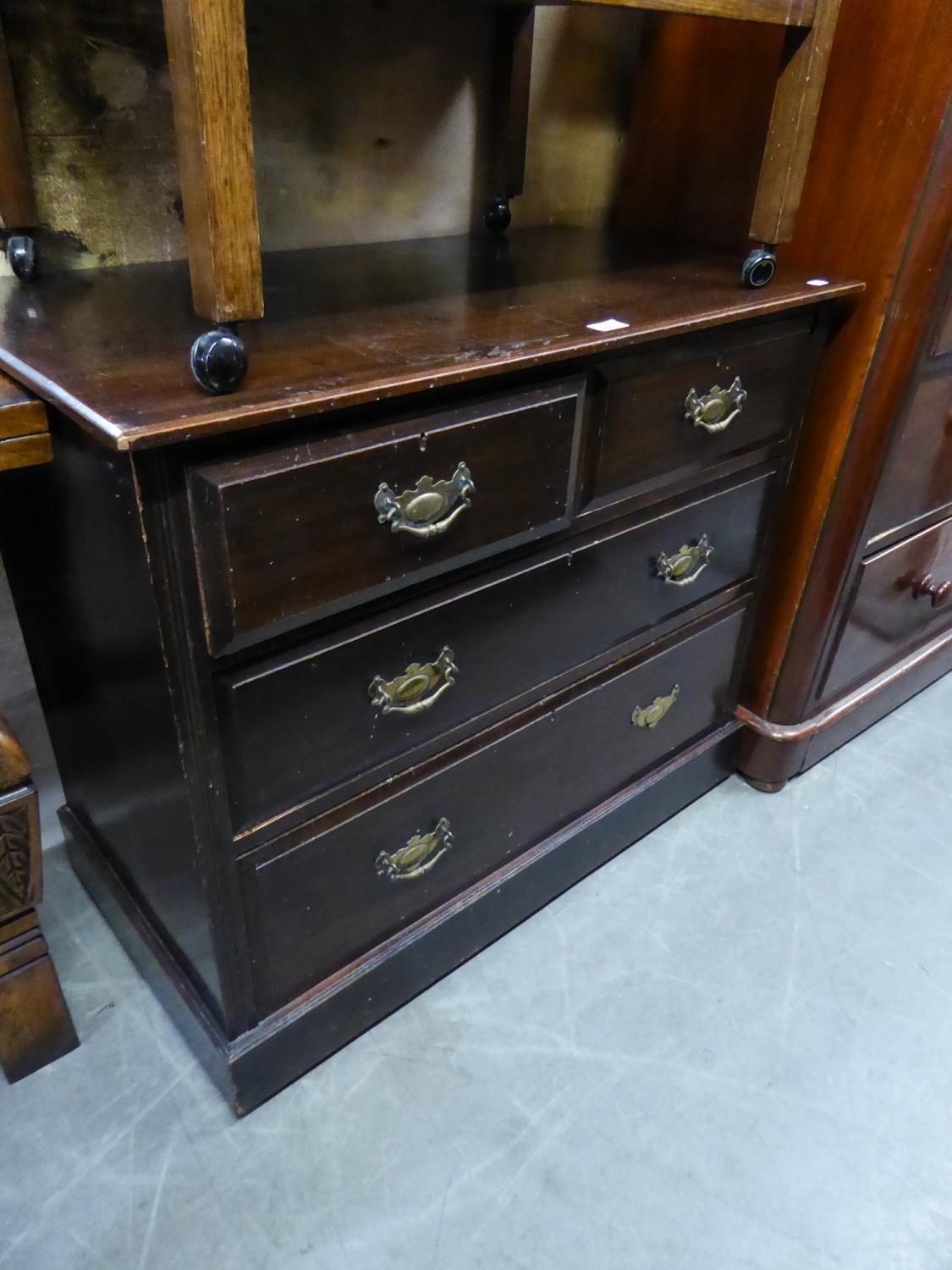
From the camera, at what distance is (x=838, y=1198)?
989mm

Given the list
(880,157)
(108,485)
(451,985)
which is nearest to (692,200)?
(880,157)

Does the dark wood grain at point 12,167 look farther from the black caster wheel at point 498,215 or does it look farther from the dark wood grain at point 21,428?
the black caster wheel at point 498,215

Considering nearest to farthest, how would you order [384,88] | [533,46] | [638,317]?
[638,317] < [384,88] < [533,46]

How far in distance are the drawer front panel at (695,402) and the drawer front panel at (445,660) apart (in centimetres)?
7

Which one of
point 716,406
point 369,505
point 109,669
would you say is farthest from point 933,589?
point 109,669

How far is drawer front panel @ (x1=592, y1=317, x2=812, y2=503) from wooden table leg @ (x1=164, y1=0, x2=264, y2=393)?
38 centimetres

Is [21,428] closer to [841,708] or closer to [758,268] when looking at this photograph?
[758,268]

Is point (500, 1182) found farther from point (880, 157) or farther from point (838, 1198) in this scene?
point (880, 157)

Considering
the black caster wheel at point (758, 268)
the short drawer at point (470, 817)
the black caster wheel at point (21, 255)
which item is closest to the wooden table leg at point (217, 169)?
the black caster wheel at point (21, 255)

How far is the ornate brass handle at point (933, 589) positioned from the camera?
152 centimetres

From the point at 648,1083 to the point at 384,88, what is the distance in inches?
50.8

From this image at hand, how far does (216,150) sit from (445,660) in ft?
1.62

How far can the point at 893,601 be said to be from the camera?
151 cm

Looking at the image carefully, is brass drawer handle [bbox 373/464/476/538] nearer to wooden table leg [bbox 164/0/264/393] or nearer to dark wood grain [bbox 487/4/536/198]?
wooden table leg [bbox 164/0/264/393]
